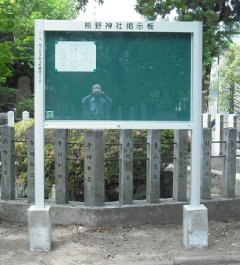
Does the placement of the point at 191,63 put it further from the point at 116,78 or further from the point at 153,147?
the point at 153,147

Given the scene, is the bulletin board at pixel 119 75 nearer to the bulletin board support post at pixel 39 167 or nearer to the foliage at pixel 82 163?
the bulletin board support post at pixel 39 167

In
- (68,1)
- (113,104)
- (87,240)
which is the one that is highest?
(68,1)

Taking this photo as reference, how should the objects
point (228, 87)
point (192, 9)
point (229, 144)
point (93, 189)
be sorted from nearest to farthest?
point (93, 189) < point (229, 144) < point (228, 87) < point (192, 9)

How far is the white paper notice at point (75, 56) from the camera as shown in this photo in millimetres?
4273

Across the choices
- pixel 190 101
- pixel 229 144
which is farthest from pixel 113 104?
pixel 229 144

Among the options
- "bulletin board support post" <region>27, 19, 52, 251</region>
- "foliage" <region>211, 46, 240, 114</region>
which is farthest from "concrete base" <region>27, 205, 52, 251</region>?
"foliage" <region>211, 46, 240, 114</region>

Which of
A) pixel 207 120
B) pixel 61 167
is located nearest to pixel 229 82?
pixel 207 120

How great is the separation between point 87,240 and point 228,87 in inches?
382

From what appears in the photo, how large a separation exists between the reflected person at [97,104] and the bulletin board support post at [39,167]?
54 centimetres

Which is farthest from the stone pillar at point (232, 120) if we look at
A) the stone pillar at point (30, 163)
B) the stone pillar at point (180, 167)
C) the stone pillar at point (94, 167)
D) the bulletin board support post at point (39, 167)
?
the bulletin board support post at point (39, 167)

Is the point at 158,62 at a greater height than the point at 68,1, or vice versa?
the point at 68,1

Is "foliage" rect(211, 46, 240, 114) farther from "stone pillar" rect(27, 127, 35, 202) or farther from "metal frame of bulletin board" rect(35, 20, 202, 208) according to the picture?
"stone pillar" rect(27, 127, 35, 202)

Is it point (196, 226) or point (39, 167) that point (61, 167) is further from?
point (196, 226)

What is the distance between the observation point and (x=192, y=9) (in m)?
17.9
